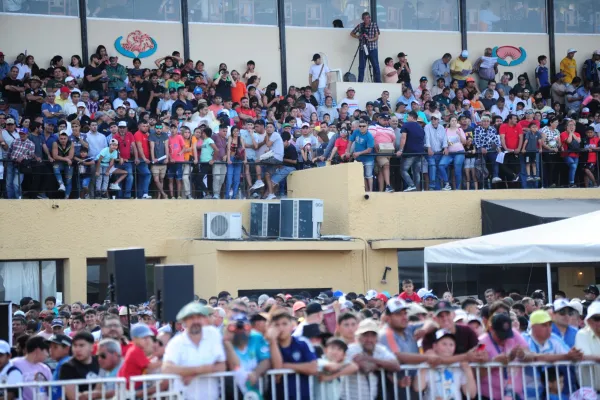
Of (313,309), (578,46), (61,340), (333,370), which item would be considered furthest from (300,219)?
(578,46)

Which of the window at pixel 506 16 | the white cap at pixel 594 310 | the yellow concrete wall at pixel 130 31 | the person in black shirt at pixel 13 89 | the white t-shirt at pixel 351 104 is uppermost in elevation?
the window at pixel 506 16

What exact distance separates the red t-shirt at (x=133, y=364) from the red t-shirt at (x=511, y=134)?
14.5 metres

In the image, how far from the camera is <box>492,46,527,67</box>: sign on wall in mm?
29656

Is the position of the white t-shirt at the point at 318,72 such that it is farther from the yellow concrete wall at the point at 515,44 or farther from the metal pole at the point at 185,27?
the yellow concrete wall at the point at 515,44

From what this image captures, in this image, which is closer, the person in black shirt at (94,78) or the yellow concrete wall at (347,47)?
the person in black shirt at (94,78)

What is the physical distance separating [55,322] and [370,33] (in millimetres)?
14829

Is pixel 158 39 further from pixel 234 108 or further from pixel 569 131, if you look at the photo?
pixel 569 131

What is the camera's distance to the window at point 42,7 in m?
25.6

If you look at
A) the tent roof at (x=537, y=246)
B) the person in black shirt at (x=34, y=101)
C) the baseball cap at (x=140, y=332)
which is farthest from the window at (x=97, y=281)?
the baseball cap at (x=140, y=332)

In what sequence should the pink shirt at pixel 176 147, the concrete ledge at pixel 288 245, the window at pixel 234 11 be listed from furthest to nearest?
the window at pixel 234 11, the pink shirt at pixel 176 147, the concrete ledge at pixel 288 245

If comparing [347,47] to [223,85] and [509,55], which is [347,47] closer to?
[509,55]

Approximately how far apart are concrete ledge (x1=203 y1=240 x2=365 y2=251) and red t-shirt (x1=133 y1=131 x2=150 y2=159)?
6.85 feet

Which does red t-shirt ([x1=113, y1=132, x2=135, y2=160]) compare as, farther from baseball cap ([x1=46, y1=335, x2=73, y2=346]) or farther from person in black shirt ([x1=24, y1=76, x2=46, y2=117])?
baseball cap ([x1=46, y1=335, x2=73, y2=346])

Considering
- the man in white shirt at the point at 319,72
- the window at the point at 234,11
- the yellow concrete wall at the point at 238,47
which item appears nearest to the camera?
the man in white shirt at the point at 319,72
